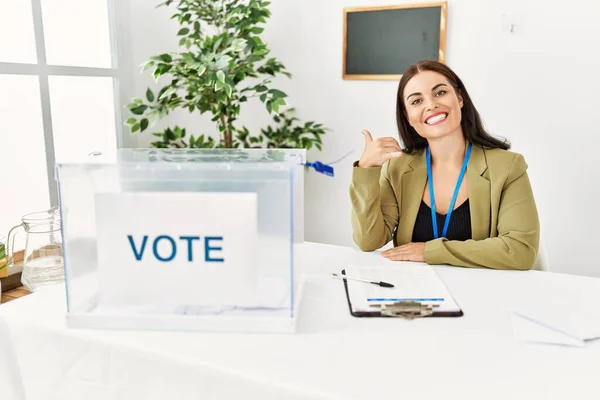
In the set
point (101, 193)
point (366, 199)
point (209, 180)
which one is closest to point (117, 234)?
point (101, 193)

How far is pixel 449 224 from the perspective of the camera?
1602 mm

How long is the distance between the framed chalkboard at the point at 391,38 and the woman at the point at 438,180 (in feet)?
3.35

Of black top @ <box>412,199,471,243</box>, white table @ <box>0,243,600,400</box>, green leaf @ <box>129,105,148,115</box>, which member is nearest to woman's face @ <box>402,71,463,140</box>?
black top @ <box>412,199,471,243</box>

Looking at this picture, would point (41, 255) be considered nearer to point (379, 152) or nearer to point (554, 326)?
point (379, 152)

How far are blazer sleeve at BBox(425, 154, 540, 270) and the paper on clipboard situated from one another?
0.26ft

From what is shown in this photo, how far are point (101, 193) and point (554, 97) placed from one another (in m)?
2.10

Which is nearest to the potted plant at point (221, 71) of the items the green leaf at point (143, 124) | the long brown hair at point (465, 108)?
the green leaf at point (143, 124)

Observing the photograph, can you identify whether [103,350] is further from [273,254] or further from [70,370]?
[273,254]

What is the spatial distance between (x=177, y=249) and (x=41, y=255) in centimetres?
90

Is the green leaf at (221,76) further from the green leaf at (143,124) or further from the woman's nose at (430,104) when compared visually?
the woman's nose at (430,104)

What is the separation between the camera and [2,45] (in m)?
2.28

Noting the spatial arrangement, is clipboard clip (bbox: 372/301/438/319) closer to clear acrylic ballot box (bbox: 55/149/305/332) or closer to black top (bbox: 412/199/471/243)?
clear acrylic ballot box (bbox: 55/149/305/332)

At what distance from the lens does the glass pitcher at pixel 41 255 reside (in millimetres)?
1613

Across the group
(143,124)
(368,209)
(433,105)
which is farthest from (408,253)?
(143,124)
